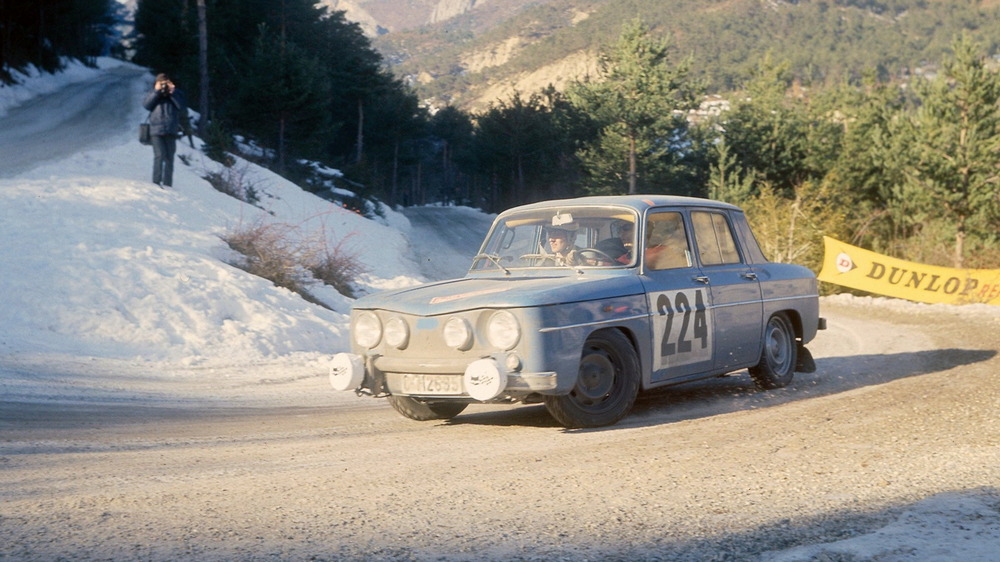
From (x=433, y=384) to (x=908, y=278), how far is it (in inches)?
786

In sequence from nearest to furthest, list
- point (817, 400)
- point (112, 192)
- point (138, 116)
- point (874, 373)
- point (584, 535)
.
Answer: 1. point (584, 535)
2. point (817, 400)
3. point (874, 373)
4. point (112, 192)
5. point (138, 116)

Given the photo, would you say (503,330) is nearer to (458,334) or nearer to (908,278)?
(458,334)

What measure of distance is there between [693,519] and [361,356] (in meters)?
3.47

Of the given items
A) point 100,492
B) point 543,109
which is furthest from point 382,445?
point 543,109

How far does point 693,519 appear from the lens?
179 inches

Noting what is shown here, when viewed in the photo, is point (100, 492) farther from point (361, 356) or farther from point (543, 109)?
point (543, 109)

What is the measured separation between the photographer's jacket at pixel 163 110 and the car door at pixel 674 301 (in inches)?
516

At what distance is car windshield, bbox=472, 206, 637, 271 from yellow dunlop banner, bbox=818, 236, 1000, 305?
17638 millimetres

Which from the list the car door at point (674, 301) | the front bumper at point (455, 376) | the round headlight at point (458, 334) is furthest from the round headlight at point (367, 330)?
the car door at point (674, 301)

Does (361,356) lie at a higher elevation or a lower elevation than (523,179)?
lower

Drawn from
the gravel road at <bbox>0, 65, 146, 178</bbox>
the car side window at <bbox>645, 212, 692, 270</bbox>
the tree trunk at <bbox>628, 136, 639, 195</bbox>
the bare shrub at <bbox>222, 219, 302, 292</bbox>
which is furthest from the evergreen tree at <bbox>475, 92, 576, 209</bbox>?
the car side window at <bbox>645, 212, 692, 270</bbox>

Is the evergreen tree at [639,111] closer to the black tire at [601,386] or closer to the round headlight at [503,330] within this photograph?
the black tire at [601,386]

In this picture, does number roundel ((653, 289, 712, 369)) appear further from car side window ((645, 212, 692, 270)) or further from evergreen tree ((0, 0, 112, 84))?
evergreen tree ((0, 0, 112, 84))

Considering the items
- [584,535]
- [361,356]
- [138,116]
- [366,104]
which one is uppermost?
[366,104]
